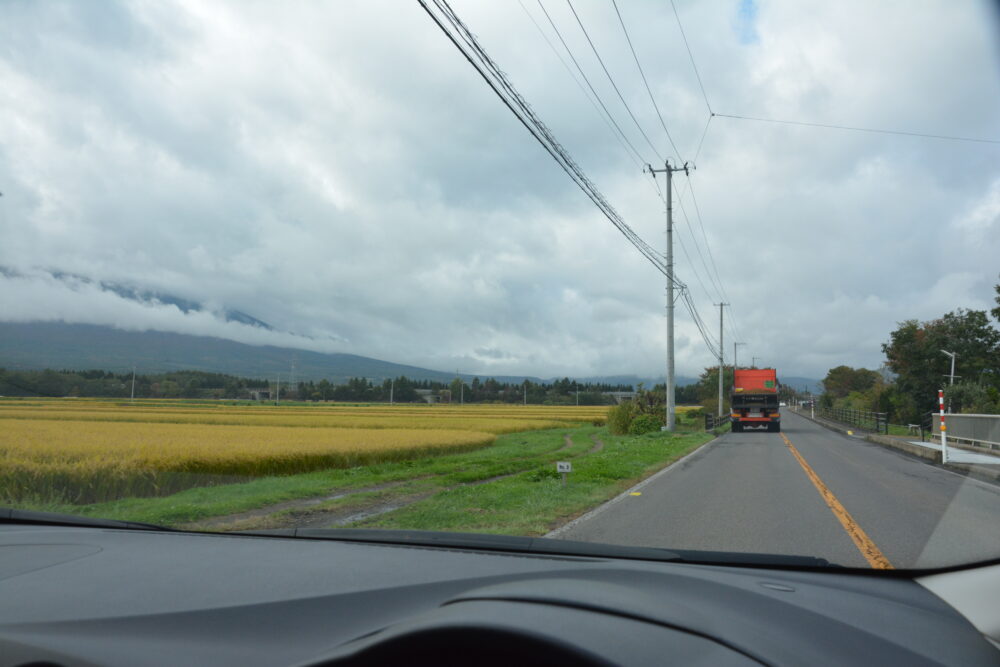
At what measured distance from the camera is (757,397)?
117 feet

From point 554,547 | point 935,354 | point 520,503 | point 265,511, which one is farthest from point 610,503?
point 935,354

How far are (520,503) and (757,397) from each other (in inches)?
1177

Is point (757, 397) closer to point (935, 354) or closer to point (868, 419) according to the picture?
point (868, 419)

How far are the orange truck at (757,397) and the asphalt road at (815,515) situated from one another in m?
22.1

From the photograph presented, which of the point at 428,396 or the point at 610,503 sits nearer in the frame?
the point at 610,503

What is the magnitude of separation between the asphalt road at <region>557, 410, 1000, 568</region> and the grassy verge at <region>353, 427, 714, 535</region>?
0.43 metres

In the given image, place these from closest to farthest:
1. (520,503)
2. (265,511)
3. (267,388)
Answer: (520,503), (265,511), (267,388)

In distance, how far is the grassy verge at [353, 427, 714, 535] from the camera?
7.71 m

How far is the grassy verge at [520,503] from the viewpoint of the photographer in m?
7.71

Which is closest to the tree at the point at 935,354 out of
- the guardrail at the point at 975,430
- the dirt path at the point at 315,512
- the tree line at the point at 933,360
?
the tree line at the point at 933,360

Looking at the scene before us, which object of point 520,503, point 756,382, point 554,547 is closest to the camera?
point 554,547

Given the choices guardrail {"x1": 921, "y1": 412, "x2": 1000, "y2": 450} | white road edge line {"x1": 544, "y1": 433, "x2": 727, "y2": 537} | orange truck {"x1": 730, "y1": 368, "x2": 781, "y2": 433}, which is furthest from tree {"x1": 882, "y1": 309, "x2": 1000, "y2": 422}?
white road edge line {"x1": 544, "y1": 433, "x2": 727, "y2": 537}

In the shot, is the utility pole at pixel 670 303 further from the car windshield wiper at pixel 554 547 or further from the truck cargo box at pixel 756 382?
the car windshield wiper at pixel 554 547

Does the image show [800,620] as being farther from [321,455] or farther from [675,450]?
[675,450]
